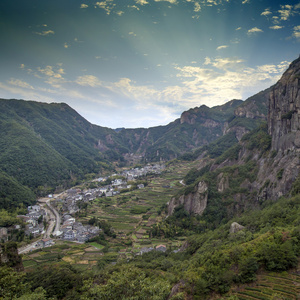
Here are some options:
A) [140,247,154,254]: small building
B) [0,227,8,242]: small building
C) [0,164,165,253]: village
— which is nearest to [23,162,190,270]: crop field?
[140,247,154,254]: small building

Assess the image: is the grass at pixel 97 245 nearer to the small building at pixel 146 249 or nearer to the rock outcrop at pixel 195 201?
the small building at pixel 146 249

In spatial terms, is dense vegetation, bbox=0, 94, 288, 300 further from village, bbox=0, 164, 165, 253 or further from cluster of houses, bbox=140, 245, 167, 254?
village, bbox=0, 164, 165, 253

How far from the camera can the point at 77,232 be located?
56.4m

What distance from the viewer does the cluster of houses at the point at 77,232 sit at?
54.2 m

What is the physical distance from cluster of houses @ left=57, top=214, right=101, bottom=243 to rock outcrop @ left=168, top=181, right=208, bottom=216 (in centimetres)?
2349

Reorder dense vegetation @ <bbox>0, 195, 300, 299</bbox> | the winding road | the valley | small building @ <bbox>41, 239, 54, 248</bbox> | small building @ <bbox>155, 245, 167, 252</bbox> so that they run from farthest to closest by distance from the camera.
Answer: small building @ <bbox>41, 239, 54, 248</bbox> < the winding road < small building @ <bbox>155, 245, 167, 252</bbox> < the valley < dense vegetation @ <bbox>0, 195, 300, 299</bbox>

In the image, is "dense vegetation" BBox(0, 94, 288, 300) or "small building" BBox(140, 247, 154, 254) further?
"small building" BBox(140, 247, 154, 254)

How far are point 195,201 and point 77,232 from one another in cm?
3464

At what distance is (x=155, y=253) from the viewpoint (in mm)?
38969

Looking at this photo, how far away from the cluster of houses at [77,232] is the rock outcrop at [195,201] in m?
23.5

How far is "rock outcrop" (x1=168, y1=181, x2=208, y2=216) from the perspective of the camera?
56531 mm

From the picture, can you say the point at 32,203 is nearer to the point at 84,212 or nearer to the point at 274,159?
the point at 84,212

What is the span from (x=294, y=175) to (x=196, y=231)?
83.9 feet

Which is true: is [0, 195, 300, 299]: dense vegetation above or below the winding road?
above
